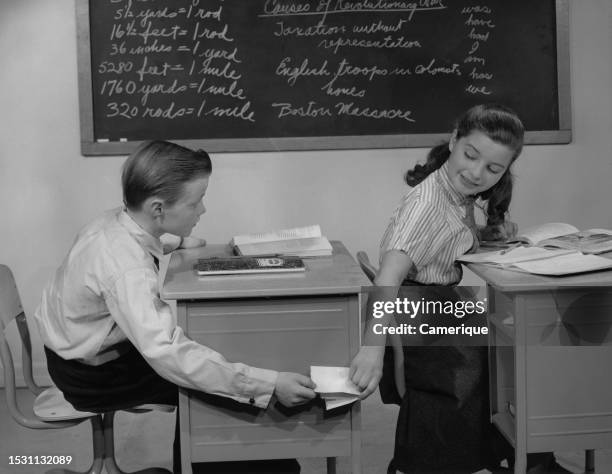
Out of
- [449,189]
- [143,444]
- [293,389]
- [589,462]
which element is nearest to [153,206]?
[293,389]

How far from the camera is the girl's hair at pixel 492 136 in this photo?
2.35 metres

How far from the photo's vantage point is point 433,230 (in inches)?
90.8

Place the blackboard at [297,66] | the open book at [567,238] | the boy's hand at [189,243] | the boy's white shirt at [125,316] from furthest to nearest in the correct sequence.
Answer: the blackboard at [297,66] → the boy's hand at [189,243] → the open book at [567,238] → the boy's white shirt at [125,316]

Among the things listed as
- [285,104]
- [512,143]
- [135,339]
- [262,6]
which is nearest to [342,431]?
[135,339]

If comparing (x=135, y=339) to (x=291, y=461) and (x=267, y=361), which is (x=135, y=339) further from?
(x=291, y=461)

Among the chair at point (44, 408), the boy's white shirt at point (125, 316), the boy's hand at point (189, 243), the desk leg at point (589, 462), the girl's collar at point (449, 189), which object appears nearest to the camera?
the boy's white shirt at point (125, 316)

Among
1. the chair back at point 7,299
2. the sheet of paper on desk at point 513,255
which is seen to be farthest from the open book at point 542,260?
the chair back at point 7,299

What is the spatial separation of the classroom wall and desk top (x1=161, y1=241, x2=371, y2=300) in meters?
1.42

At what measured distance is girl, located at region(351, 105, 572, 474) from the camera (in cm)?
231

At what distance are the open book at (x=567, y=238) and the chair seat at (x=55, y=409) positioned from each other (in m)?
1.28

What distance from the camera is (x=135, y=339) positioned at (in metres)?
1.93

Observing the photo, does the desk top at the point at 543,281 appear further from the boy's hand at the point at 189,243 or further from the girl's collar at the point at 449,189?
the boy's hand at the point at 189,243

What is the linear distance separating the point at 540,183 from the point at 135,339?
2.34m

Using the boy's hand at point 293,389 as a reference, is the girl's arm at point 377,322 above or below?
above
